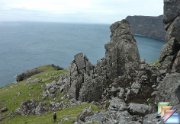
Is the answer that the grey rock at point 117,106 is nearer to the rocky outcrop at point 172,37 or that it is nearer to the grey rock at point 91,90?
the grey rock at point 91,90

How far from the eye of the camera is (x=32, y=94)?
67938mm

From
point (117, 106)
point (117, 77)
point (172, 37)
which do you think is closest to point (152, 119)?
point (117, 106)

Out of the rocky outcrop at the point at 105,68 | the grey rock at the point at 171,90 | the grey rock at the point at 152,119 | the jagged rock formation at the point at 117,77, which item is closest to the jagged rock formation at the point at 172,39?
the jagged rock formation at the point at 117,77

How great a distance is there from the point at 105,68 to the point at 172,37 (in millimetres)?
13062

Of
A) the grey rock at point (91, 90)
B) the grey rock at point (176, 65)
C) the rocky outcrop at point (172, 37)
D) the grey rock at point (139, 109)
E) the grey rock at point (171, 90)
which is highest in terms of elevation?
the rocky outcrop at point (172, 37)

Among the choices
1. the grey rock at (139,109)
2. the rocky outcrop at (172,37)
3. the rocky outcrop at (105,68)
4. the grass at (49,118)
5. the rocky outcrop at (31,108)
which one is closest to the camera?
the grey rock at (139,109)

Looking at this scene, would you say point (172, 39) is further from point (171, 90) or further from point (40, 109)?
point (40, 109)

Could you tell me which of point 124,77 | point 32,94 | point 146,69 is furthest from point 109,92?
point 32,94

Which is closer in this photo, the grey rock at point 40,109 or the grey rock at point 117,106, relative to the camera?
the grey rock at point 117,106

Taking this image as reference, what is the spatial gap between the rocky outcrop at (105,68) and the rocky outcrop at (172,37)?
563 cm

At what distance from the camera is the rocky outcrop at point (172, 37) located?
172 feet

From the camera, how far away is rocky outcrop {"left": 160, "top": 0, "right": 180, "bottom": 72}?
52.4 meters

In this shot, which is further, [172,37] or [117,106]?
[172,37]

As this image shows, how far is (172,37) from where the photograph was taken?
2109 inches
